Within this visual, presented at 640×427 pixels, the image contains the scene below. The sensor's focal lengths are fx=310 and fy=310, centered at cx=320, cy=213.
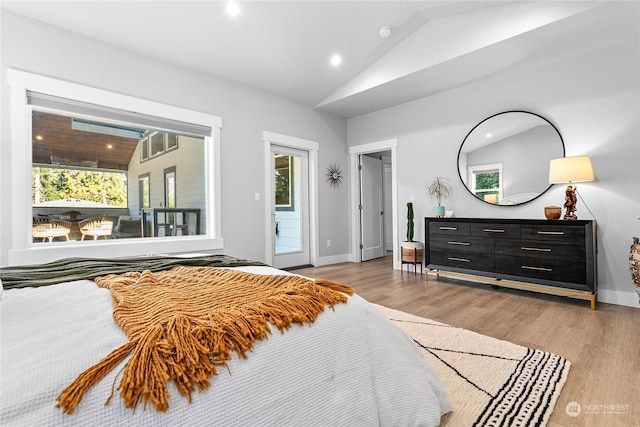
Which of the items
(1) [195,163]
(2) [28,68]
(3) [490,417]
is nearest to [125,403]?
(3) [490,417]

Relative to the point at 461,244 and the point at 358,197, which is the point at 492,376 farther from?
the point at 358,197

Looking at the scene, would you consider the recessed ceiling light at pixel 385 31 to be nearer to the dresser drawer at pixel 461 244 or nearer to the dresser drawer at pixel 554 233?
the dresser drawer at pixel 461 244

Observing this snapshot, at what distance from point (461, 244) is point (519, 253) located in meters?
0.63

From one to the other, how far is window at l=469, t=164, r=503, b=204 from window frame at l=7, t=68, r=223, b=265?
11.5ft

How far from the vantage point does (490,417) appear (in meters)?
1.37

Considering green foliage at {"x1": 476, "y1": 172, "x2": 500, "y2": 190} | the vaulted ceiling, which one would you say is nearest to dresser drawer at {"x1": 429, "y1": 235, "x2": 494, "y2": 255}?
green foliage at {"x1": 476, "y1": 172, "x2": 500, "y2": 190}

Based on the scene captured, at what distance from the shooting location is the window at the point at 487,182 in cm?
388

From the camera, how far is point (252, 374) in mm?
802

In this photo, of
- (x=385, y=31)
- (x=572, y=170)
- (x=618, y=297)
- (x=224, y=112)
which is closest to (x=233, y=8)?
(x=224, y=112)

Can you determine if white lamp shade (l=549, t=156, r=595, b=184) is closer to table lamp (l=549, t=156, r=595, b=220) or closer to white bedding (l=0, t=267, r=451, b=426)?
table lamp (l=549, t=156, r=595, b=220)

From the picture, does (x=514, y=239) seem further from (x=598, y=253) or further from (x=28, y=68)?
(x=28, y=68)

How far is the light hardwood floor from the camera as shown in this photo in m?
1.49

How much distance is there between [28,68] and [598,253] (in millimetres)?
5787

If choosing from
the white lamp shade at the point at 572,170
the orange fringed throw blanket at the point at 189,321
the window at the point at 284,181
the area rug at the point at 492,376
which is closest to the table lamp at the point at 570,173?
the white lamp shade at the point at 572,170
